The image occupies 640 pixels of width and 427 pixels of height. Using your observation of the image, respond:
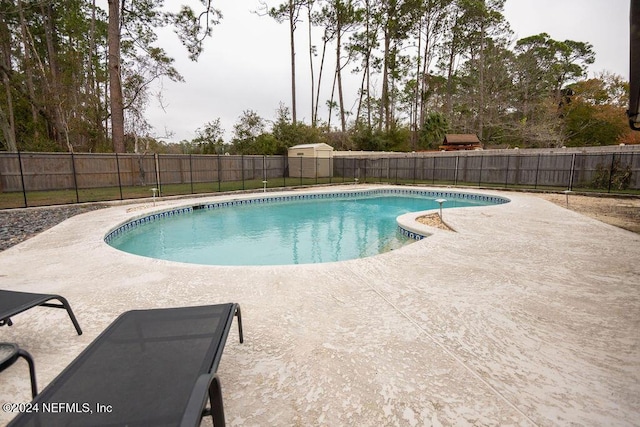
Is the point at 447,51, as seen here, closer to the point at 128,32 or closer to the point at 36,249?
the point at 128,32

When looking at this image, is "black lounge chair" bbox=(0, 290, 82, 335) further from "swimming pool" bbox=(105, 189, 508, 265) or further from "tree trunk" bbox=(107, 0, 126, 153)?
"tree trunk" bbox=(107, 0, 126, 153)

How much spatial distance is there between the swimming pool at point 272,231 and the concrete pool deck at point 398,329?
5.87 feet

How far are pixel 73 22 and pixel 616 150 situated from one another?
26.1 metres

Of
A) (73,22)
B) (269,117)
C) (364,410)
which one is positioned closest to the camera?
(364,410)

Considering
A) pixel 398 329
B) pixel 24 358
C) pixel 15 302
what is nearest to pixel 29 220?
pixel 15 302

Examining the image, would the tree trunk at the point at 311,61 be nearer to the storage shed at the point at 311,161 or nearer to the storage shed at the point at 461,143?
the storage shed at the point at 311,161

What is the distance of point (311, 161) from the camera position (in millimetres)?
18656

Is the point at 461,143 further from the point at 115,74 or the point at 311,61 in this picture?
the point at 115,74

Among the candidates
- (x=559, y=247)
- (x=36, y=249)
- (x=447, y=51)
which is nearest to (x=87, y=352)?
(x=36, y=249)

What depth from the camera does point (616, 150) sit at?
12.3 m

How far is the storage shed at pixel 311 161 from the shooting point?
729 inches

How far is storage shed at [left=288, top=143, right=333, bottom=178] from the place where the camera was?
60.7ft

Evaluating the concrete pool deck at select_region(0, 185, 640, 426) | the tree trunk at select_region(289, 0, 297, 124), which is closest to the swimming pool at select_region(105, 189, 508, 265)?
the concrete pool deck at select_region(0, 185, 640, 426)

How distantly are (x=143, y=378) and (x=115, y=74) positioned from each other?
15.5 metres
